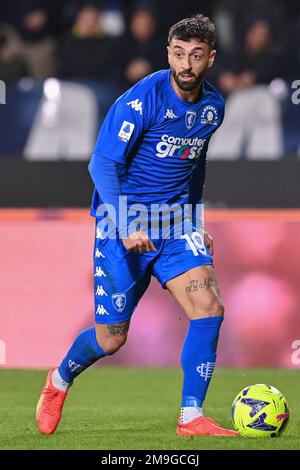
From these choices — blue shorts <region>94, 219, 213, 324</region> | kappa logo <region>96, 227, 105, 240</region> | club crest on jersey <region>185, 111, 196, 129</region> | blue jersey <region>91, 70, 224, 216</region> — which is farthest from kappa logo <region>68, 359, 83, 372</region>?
club crest on jersey <region>185, 111, 196, 129</region>

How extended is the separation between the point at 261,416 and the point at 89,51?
306 inches

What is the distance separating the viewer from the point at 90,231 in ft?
33.1

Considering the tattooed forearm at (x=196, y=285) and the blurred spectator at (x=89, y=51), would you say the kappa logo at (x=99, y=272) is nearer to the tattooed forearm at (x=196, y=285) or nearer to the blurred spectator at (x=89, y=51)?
the tattooed forearm at (x=196, y=285)

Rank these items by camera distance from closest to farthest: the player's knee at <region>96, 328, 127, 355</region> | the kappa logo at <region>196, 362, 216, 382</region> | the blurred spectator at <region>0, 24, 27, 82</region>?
the kappa logo at <region>196, 362, 216, 382</region> < the player's knee at <region>96, 328, 127, 355</region> < the blurred spectator at <region>0, 24, 27, 82</region>

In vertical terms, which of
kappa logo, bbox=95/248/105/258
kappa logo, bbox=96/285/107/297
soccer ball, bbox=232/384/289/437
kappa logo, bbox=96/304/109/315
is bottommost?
soccer ball, bbox=232/384/289/437

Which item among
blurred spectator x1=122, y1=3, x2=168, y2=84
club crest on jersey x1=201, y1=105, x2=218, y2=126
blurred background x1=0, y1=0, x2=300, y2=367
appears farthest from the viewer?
blurred spectator x1=122, y1=3, x2=168, y2=84

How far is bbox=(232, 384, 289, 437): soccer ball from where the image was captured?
6375mm

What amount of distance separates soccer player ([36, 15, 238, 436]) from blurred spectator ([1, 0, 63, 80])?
7.25 metres

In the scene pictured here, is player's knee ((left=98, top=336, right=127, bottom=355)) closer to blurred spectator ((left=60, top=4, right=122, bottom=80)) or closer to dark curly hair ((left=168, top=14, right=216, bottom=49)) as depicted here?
dark curly hair ((left=168, top=14, right=216, bottom=49))

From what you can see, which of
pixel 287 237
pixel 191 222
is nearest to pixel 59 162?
pixel 287 237

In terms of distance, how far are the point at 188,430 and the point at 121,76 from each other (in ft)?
23.6

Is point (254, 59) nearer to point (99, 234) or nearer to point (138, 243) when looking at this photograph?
point (99, 234)

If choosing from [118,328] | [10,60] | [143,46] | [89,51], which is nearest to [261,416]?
[118,328]

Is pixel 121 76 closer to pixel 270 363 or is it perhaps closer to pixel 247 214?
pixel 247 214
